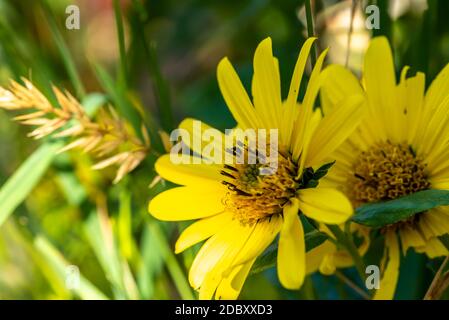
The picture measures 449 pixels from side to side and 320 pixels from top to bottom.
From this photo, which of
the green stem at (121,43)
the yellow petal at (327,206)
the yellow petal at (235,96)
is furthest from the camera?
the green stem at (121,43)

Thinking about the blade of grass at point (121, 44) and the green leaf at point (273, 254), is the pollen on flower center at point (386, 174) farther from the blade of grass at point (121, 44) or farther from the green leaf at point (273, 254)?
the blade of grass at point (121, 44)

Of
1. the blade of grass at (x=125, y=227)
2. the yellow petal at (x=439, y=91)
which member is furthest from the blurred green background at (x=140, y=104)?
the yellow petal at (x=439, y=91)

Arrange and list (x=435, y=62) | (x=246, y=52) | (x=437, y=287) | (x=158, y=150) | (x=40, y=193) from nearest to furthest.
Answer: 1. (x=437, y=287)
2. (x=158, y=150)
3. (x=435, y=62)
4. (x=40, y=193)
5. (x=246, y=52)

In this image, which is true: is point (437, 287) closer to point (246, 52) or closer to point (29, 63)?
point (29, 63)

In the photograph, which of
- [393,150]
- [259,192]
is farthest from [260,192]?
[393,150]

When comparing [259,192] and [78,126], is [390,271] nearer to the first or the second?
[259,192]

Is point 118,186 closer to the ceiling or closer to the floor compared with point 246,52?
closer to the floor

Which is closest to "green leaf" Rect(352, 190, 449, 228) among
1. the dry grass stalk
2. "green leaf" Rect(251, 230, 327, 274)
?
"green leaf" Rect(251, 230, 327, 274)

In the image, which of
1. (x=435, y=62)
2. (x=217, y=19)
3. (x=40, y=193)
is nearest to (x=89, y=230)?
(x=40, y=193)

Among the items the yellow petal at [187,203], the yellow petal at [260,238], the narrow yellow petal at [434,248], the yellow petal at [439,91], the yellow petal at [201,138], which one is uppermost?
the yellow petal at [439,91]
